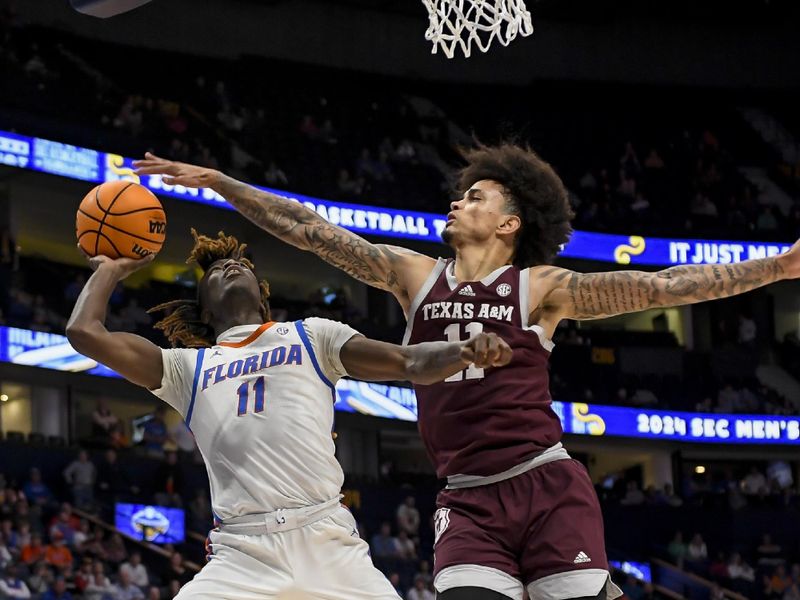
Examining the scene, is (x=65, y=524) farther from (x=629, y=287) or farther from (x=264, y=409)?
(x=629, y=287)

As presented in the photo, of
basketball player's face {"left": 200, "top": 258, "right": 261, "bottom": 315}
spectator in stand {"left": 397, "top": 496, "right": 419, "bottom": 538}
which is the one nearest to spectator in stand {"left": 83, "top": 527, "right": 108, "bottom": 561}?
spectator in stand {"left": 397, "top": 496, "right": 419, "bottom": 538}

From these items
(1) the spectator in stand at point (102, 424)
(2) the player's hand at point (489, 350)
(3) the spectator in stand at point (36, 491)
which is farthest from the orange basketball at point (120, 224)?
(1) the spectator in stand at point (102, 424)

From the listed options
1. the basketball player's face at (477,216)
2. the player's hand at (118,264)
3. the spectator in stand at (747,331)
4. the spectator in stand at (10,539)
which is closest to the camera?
the player's hand at (118,264)

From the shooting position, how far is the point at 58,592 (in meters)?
13.1

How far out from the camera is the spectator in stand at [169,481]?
56.0 ft

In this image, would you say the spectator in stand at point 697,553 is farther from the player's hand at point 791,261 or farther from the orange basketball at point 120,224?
the orange basketball at point 120,224

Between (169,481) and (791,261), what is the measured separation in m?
13.3

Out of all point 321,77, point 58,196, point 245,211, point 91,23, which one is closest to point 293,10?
point 321,77

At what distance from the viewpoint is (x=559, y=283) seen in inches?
208

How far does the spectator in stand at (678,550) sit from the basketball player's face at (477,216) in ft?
57.5

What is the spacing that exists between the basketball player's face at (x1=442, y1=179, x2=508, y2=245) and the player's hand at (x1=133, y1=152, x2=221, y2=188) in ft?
3.28

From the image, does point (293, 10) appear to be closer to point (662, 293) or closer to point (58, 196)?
point (58, 196)

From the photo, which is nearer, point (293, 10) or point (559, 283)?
point (559, 283)

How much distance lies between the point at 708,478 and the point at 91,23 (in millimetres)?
14717
